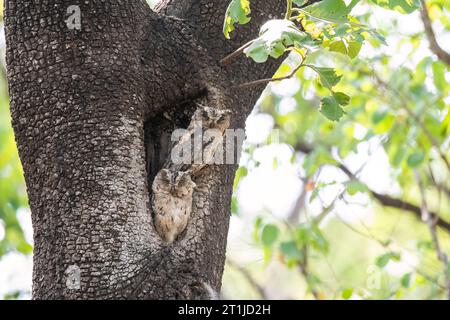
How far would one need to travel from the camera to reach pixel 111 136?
1.75 m

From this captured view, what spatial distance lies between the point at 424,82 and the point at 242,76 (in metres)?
2.30

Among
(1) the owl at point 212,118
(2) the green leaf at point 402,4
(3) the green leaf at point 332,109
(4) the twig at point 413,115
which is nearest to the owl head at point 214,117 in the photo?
(1) the owl at point 212,118

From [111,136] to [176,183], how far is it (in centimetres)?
20

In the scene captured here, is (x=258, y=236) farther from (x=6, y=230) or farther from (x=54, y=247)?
(x=54, y=247)

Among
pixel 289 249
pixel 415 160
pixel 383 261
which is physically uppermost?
pixel 415 160

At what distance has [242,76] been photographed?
Result: 6.57ft

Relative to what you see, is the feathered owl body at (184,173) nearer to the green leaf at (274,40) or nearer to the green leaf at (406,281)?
the green leaf at (274,40)

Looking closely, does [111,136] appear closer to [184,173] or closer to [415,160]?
[184,173]

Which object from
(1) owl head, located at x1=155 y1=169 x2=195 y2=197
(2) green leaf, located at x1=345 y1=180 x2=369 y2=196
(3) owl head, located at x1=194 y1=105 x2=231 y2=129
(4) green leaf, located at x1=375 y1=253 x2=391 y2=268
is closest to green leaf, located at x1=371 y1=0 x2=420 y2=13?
(3) owl head, located at x1=194 y1=105 x2=231 y2=129

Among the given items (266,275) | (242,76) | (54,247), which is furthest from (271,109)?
(54,247)

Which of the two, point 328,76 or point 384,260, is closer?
point 328,76

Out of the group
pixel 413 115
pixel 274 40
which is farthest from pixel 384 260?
pixel 274 40

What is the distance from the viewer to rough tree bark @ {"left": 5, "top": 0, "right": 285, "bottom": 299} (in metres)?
1.66

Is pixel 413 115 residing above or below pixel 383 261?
above
